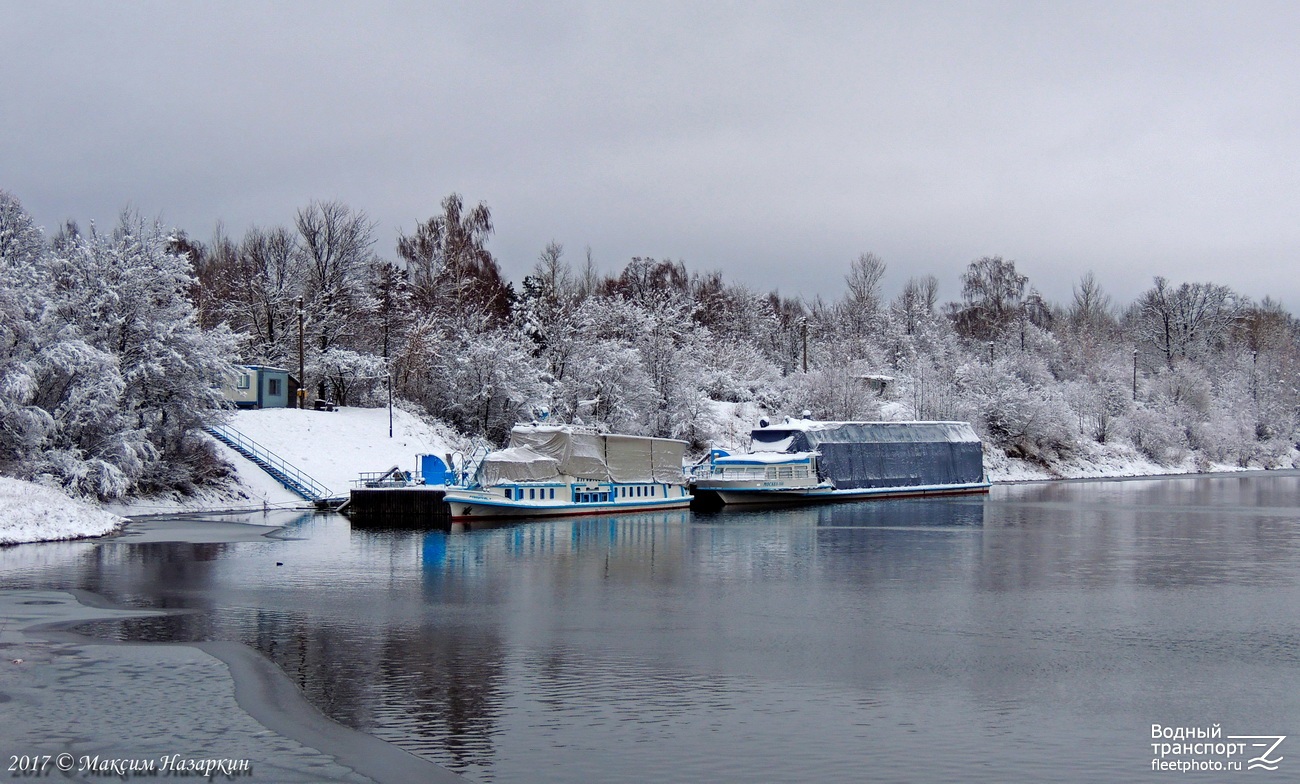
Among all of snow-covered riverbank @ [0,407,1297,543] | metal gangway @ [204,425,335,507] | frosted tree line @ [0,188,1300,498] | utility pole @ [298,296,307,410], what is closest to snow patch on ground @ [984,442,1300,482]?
frosted tree line @ [0,188,1300,498]

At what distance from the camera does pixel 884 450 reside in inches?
3130

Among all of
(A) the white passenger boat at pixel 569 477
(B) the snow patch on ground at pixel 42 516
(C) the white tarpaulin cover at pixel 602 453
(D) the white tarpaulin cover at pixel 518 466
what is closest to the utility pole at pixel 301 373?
(A) the white passenger boat at pixel 569 477

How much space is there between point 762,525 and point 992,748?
39.2 m

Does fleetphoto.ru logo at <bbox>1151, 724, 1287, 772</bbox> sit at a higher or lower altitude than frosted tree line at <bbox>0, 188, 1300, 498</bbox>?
lower

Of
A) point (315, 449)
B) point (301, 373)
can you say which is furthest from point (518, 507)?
point (301, 373)

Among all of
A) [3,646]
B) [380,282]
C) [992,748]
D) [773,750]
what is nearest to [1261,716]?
[992,748]

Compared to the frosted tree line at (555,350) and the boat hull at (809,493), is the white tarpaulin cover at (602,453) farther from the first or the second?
the frosted tree line at (555,350)

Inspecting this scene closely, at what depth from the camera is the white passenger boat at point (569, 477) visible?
5544 cm

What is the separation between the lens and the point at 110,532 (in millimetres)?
44375

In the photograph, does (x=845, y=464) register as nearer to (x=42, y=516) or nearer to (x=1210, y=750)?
(x=42, y=516)

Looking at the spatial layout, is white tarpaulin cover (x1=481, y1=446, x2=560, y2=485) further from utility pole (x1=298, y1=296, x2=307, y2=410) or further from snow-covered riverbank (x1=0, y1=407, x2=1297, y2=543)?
utility pole (x1=298, y1=296, x2=307, y2=410)

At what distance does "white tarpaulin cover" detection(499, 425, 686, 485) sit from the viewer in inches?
2317

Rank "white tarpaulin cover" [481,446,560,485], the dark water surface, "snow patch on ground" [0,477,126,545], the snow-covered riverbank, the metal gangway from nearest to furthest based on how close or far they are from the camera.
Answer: the dark water surface, "snow patch on ground" [0,477,126,545], the snow-covered riverbank, "white tarpaulin cover" [481,446,560,485], the metal gangway

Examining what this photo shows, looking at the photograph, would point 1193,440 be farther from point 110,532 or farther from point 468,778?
point 468,778
